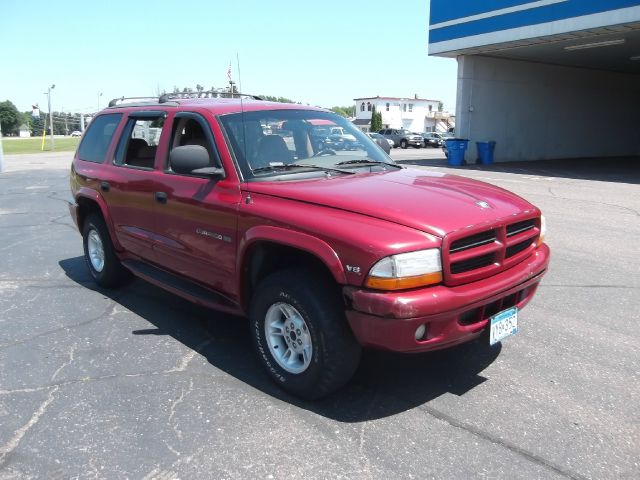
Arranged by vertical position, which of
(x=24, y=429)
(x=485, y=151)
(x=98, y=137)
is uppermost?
(x=485, y=151)

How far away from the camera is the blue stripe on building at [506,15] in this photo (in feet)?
52.0

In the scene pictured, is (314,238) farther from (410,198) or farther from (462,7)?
(462,7)

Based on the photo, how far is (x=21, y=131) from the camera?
131750mm

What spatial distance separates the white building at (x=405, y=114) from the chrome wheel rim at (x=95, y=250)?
93.1 meters

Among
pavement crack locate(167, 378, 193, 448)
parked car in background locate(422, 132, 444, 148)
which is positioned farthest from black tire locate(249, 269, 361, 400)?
parked car in background locate(422, 132, 444, 148)

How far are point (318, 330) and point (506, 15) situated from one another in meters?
18.5

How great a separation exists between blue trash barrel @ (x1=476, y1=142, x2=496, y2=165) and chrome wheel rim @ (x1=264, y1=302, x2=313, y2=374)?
67.2ft

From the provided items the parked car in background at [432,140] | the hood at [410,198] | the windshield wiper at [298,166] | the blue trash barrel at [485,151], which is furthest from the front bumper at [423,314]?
the parked car in background at [432,140]

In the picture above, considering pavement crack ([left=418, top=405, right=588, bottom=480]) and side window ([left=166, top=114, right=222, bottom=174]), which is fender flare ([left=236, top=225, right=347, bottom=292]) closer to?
side window ([left=166, top=114, right=222, bottom=174])

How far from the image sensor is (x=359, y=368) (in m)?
3.81

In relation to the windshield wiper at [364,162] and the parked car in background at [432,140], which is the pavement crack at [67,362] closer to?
the windshield wiper at [364,162]

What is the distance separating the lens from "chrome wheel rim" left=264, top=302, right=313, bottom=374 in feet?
10.7

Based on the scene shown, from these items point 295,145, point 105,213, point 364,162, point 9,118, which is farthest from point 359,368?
point 9,118

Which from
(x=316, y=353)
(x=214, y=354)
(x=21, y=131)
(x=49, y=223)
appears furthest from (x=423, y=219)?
(x=21, y=131)
